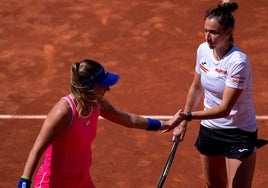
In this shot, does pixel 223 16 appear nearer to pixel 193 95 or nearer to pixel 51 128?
pixel 193 95

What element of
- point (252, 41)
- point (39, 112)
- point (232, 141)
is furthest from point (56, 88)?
point (232, 141)

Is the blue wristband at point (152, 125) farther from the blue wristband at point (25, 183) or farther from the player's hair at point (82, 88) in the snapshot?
the blue wristband at point (25, 183)

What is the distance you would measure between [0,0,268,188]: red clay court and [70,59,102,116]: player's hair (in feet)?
9.03

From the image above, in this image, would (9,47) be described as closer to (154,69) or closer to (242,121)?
(154,69)

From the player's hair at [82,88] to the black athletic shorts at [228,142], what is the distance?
4.87 ft

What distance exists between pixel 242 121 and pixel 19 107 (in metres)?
4.41

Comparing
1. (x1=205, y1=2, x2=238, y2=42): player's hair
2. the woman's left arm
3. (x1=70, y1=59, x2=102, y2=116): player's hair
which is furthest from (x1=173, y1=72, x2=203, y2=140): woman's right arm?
(x1=70, y1=59, x2=102, y2=116): player's hair

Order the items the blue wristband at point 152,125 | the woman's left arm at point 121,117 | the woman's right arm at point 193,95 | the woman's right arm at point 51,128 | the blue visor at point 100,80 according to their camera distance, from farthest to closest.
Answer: the woman's right arm at point 193,95 → the blue wristband at point 152,125 → the woman's left arm at point 121,117 → the blue visor at point 100,80 → the woman's right arm at point 51,128

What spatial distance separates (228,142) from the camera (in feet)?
17.4

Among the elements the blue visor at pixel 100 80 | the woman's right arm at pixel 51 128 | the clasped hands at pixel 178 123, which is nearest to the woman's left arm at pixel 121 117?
the clasped hands at pixel 178 123

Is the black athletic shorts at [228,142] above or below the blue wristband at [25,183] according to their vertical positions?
below

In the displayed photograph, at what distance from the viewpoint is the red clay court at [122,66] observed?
7337 millimetres

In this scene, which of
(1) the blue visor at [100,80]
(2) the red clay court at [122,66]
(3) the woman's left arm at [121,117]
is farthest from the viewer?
(2) the red clay court at [122,66]

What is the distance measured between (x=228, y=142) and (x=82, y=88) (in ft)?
5.39
